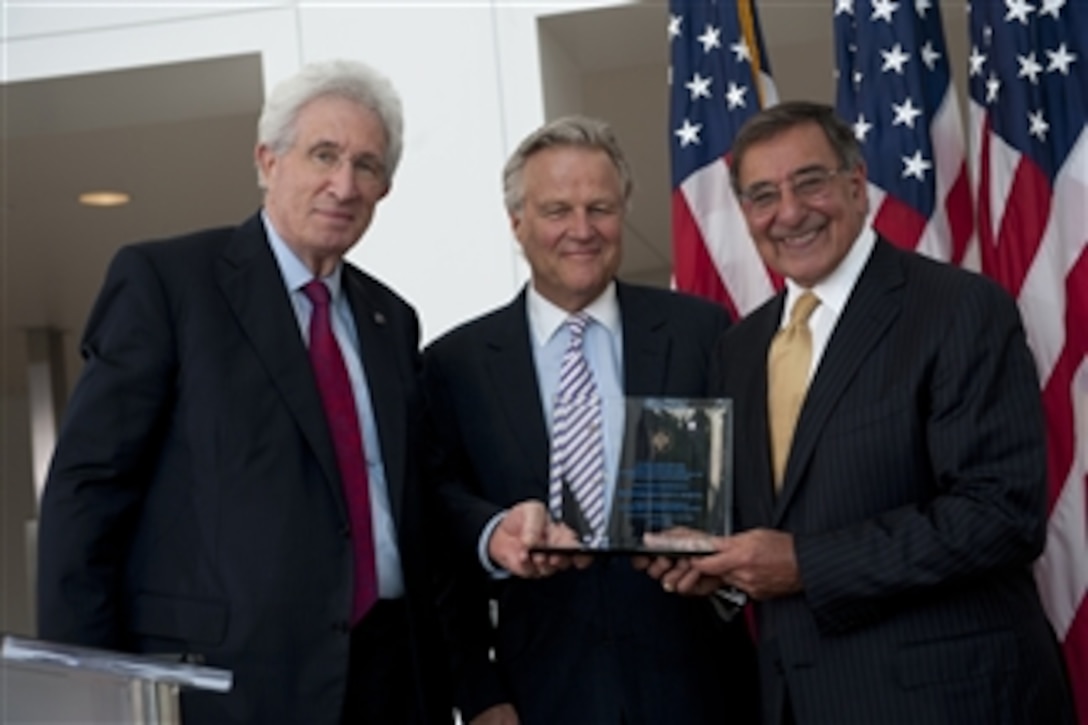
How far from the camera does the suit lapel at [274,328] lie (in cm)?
306

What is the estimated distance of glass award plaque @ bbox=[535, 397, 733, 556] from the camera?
3121 millimetres

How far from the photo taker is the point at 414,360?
11.5 feet

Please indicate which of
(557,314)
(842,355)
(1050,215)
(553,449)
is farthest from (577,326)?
(1050,215)

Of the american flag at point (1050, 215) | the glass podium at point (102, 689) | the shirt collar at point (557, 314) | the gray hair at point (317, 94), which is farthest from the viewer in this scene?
the american flag at point (1050, 215)

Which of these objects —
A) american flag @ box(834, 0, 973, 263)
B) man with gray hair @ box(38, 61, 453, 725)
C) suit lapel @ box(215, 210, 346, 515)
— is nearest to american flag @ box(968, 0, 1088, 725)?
american flag @ box(834, 0, 973, 263)

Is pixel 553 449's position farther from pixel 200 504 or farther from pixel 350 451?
pixel 200 504

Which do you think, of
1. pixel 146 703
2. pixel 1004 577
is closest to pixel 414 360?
pixel 1004 577

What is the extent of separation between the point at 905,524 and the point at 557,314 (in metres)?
0.98

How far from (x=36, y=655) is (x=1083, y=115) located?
3.25m

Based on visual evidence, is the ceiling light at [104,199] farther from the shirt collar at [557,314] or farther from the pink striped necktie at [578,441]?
the pink striped necktie at [578,441]

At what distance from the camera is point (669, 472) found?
3.13 metres

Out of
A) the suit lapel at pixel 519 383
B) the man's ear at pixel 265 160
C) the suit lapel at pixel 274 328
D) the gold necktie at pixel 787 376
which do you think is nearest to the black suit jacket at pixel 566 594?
the suit lapel at pixel 519 383

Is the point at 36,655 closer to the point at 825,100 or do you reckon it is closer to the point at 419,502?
the point at 419,502

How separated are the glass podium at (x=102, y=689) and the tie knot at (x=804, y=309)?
1.56m
